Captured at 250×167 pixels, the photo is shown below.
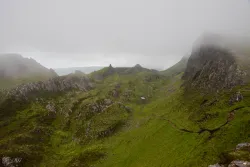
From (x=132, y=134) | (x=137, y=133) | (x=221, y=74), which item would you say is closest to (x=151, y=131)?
(x=137, y=133)

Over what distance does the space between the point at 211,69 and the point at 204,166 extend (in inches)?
4937

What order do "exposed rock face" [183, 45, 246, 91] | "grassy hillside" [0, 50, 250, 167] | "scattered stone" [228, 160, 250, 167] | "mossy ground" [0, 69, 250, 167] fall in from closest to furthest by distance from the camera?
"scattered stone" [228, 160, 250, 167] → "grassy hillside" [0, 50, 250, 167] → "mossy ground" [0, 69, 250, 167] → "exposed rock face" [183, 45, 246, 91]

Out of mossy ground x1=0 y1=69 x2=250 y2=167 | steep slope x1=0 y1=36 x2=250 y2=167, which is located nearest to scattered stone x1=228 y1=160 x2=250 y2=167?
steep slope x1=0 y1=36 x2=250 y2=167

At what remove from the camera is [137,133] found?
6009 inches

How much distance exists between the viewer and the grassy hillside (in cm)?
10131

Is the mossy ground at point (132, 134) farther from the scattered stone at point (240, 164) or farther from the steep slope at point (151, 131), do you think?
the scattered stone at point (240, 164)

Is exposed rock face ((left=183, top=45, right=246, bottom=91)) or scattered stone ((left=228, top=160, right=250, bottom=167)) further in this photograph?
exposed rock face ((left=183, top=45, right=246, bottom=91))

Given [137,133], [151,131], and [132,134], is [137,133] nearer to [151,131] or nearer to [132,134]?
[132,134]

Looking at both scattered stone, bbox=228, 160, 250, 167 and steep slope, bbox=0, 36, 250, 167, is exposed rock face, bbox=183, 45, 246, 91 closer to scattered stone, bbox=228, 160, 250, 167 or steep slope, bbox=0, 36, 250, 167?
steep slope, bbox=0, 36, 250, 167

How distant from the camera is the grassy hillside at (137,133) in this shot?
101312 mm

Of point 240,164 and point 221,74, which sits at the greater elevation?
point 221,74

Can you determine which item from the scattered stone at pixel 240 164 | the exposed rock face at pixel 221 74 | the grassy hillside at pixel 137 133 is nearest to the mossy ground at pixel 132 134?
the grassy hillside at pixel 137 133

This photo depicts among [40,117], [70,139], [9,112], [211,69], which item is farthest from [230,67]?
[9,112]

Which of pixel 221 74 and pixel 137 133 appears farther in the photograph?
pixel 221 74
